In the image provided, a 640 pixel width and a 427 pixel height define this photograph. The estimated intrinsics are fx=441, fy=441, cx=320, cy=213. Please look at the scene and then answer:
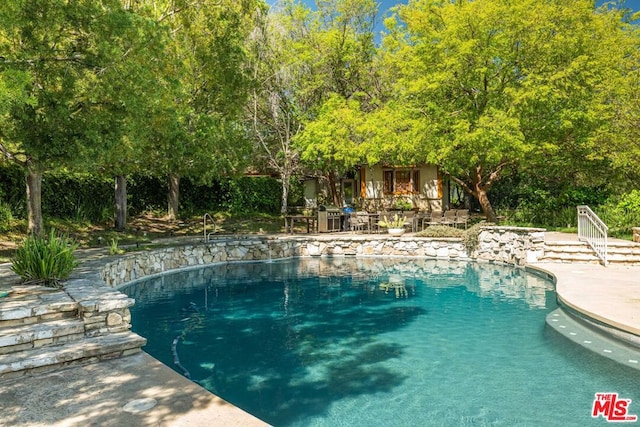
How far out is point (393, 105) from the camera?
864 inches

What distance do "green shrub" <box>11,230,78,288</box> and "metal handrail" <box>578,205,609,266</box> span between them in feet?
40.9

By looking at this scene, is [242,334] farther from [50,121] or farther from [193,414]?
[50,121]

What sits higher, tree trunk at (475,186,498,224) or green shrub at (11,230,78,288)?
tree trunk at (475,186,498,224)

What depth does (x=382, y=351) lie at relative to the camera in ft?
22.4

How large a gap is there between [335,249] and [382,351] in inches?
407

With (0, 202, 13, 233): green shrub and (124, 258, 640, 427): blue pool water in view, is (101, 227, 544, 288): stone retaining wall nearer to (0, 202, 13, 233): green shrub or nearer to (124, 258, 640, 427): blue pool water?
(124, 258, 640, 427): blue pool water

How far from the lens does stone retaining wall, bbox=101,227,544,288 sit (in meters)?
13.3

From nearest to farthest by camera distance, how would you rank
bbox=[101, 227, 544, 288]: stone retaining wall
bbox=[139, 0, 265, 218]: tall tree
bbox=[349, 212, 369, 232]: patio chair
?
1. bbox=[101, 227, 544, 288]: stone retaining wall
2. bbox=[139, 0, 265, 218]: tall tree
3. bbox=[349, 212, 369, 232]: patio chair

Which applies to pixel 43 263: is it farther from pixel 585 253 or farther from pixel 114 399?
pixel 585 253

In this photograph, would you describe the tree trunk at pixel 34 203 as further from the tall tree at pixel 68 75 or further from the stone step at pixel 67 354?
the stone step at pixel 67 354

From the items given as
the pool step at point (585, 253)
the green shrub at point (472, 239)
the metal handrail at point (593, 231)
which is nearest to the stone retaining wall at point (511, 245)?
the green shrub at point (472, 239)

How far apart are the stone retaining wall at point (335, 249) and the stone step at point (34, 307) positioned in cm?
509

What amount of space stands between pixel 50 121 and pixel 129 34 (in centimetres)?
268

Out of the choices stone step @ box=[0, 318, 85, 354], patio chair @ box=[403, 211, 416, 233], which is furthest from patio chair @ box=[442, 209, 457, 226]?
stone step @ box=[0, 318, 85, 354]
